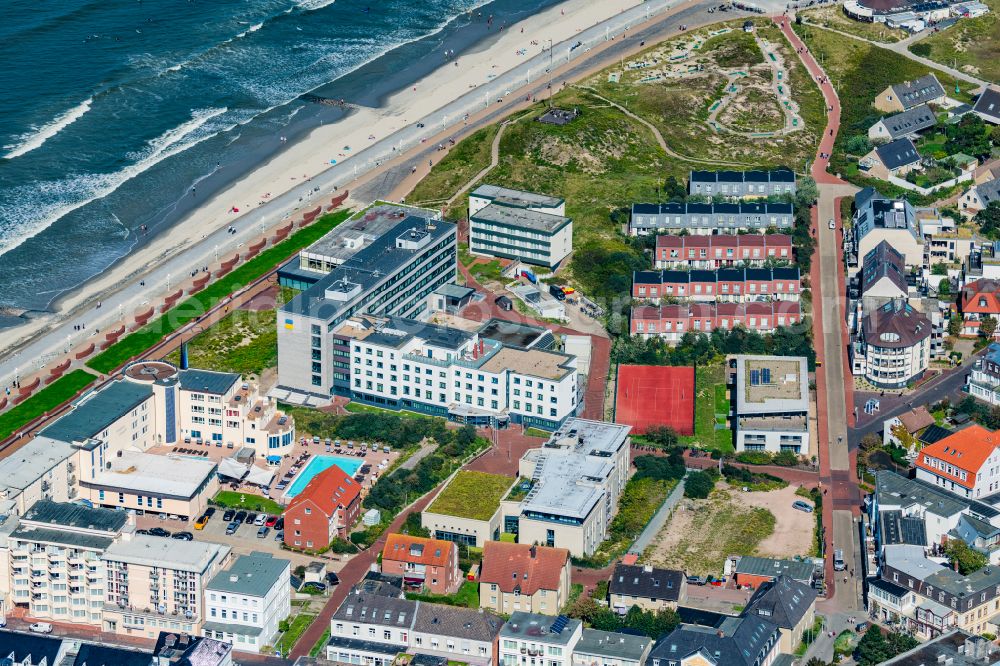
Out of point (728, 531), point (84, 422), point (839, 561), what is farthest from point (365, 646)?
point (839, 561)

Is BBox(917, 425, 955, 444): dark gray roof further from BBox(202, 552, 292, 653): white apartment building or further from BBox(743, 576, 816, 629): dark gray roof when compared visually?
BBox(202, 552, 292, 653): white apartment building

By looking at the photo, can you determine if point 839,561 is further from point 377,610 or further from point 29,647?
point 29,647

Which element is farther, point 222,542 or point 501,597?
point 222,542

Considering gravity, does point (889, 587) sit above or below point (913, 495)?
below

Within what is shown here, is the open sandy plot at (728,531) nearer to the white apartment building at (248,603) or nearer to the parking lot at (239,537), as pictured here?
the parking lot at (239,537)

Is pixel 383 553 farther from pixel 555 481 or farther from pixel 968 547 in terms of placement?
pixel 968 547

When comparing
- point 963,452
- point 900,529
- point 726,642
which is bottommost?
point 726,642

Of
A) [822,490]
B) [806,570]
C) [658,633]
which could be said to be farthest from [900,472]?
[658,633]
